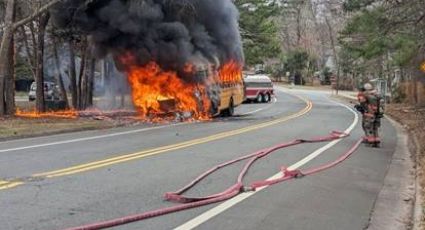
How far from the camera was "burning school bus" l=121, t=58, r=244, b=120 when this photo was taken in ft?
80.4

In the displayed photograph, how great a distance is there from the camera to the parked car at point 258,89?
4614cm

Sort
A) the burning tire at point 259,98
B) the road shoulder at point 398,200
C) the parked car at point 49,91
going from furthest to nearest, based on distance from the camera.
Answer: the burning tire at point 259,98 < the parked car at point 49,91 < the road shoulder at point 398,200

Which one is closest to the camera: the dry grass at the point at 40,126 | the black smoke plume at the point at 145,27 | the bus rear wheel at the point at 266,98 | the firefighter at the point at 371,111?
the firefighter at the point at 371,111

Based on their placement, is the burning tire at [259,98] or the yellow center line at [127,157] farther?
the burning tire at [259,98]

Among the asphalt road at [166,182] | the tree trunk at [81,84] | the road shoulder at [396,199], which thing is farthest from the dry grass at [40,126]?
the tree trunk at [81,84]

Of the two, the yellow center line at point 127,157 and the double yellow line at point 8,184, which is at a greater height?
the double yellow line at point 8,184

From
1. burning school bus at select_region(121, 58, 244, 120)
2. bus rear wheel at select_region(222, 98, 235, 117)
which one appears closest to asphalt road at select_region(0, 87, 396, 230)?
burning school bus at select_region(121, 58, 244, 120)

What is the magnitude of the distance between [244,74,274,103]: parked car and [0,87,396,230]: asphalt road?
29.5m

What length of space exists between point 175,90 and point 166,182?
15411 millimetres

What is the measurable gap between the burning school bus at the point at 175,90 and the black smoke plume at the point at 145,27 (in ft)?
1.23

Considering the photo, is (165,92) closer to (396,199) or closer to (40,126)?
(40,126)

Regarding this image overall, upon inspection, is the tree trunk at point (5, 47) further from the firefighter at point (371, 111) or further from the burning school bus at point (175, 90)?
the firefighter at point (371, 111)

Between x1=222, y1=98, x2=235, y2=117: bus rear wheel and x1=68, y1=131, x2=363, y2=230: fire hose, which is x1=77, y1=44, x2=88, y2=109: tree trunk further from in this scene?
x1=68, y1=131, x2=363, y2=230: fire hose

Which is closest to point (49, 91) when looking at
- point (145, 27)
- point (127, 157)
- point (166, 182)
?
point (145, 27)
